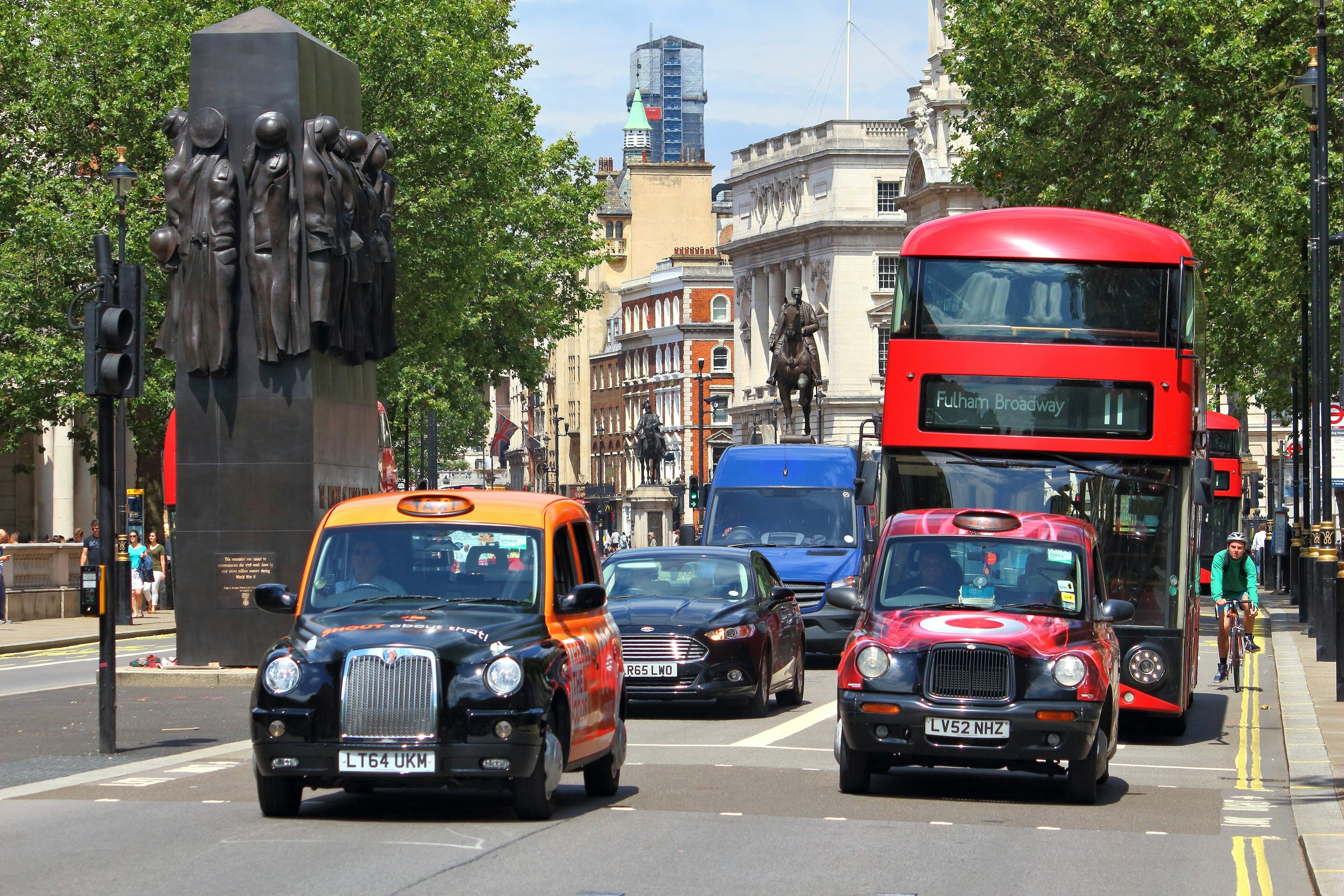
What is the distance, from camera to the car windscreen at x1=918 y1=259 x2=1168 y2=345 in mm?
18062

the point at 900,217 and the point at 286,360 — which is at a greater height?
the point at 900,217

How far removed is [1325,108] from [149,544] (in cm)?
3020

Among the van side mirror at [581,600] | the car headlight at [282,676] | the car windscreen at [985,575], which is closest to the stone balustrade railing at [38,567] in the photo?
the car windscreen at [985,575]

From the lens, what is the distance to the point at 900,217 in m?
122

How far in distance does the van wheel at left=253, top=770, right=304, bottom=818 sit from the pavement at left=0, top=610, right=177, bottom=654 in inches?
751

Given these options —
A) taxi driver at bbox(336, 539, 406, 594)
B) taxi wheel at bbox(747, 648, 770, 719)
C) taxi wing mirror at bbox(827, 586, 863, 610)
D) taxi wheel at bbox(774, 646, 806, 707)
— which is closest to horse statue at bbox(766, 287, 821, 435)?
taxi wheel at bbox(774, 646, 806, 707)

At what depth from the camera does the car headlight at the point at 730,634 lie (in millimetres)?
18219

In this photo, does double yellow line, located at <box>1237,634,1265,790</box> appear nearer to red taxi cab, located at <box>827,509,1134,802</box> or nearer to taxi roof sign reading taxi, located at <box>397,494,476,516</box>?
red taxi cab, located at <box>827,509,1134,802</box>

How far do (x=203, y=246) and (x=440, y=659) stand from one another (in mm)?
13552

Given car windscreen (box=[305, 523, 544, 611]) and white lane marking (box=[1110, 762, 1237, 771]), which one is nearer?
car windscreen (box=[305, 523, 544, 611])

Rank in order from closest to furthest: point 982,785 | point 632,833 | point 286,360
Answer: point 632,833
point 982,785
point 286,360

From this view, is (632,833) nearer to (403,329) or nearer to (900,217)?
(403,329)

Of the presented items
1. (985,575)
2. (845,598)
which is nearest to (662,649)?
(845,598)

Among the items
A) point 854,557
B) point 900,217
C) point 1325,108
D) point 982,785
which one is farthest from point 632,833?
point 900,217
